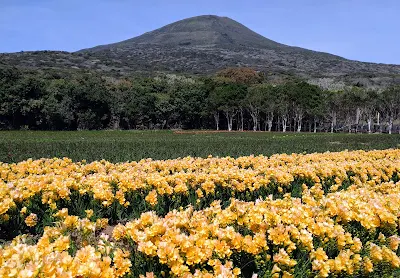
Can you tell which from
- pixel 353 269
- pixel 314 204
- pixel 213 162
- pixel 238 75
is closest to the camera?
pixel 353 269

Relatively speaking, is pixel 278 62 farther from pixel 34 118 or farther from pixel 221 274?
pixel 221 274

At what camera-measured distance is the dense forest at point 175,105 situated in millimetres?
55625

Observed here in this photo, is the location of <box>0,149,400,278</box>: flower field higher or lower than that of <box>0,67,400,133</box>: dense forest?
lower

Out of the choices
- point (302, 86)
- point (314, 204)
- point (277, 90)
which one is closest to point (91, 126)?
point (277, 90)

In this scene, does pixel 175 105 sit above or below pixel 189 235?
above

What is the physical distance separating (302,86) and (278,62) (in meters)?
111

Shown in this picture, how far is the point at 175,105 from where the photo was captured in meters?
67.9

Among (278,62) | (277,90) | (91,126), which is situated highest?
(278,62)

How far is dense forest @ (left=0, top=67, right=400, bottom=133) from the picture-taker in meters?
55.6

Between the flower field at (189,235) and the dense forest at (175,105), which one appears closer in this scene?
the flower field at (189,235)

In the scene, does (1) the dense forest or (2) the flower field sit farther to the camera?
(1) the dense forest

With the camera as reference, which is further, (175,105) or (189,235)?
(175,105)

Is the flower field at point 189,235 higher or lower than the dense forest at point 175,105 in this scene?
lower

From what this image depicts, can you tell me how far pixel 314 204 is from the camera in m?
5.60
